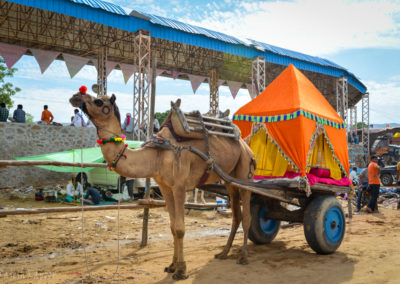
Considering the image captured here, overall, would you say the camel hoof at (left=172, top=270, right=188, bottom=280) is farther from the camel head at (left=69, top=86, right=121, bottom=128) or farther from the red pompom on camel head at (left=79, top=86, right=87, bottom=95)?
the red pompom on camel head at (left=79, top=86, right=87, bottom=95)

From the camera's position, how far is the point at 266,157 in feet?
21.1

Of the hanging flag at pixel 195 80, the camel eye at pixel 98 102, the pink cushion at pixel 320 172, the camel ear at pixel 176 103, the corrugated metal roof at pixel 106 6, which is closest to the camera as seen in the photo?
the camel eye at pixel 98 102

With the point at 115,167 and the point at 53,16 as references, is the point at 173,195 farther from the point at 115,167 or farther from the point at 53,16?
the point at 53,16

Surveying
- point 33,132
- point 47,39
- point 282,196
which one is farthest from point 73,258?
point 47,39

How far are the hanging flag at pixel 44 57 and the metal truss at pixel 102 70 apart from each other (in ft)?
6.82

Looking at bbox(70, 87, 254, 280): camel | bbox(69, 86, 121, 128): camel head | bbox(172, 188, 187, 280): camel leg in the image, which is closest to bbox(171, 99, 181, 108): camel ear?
bbox(70, 87, 254, 280): camel

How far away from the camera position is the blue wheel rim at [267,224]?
627cm

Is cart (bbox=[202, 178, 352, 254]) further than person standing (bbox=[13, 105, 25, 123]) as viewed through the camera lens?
No

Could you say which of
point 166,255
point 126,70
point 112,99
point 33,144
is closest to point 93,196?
point 33,144

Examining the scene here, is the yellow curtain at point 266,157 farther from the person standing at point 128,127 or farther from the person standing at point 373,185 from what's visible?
the person standing at point 128,127

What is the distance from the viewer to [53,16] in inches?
591

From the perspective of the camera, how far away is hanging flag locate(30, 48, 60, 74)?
16562 millimetres

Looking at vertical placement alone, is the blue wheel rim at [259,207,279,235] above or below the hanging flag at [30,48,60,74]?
below

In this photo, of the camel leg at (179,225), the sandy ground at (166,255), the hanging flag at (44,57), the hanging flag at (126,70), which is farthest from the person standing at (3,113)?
the camel leg at (179,225)
